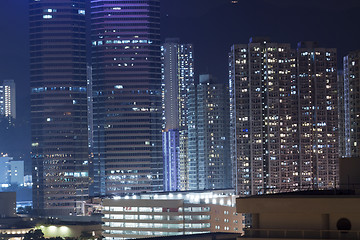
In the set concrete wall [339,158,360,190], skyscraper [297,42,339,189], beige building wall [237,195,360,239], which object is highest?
skyscraper [297,42,339,189]

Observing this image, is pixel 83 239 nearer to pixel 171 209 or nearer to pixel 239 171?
pixel 171 209

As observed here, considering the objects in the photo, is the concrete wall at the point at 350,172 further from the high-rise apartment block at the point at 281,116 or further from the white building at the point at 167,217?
the high-rise apartment block at the point at 281,116

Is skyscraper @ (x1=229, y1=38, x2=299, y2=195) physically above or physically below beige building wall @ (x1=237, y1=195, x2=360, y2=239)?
above

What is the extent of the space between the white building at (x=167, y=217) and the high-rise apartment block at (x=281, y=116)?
33.8 feet

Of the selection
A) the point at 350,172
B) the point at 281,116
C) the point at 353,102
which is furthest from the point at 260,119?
the point at 350,172

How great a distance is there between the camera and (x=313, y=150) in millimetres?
150500

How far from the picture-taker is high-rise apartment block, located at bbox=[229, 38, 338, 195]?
146 m

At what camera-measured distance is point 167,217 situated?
438 ft

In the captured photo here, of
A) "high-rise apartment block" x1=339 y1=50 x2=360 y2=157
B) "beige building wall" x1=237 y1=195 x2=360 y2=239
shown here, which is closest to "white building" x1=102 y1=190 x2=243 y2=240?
"high-rise apartment block" x1=339 y1=50 x2=360 y2=157

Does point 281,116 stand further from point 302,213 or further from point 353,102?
point 302,213

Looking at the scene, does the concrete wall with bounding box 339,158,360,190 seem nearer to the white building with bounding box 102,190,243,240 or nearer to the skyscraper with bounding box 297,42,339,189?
the white building with bounding box 102,190,243,240

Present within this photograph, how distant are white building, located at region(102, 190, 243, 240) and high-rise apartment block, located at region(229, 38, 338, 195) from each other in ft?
33.8

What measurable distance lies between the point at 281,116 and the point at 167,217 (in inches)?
1084

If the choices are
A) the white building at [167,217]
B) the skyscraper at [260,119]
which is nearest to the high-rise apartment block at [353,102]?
the white building at [167,217]
